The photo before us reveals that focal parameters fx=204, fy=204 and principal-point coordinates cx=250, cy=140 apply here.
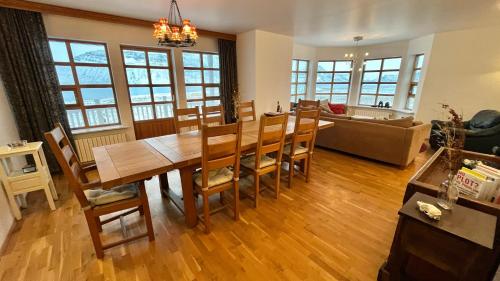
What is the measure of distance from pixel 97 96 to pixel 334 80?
711cm

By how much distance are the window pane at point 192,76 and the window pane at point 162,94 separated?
1.55 feet

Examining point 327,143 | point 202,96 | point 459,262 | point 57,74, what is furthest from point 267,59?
point 459,262

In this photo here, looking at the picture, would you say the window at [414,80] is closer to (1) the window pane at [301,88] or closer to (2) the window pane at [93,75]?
(1) the window pane at [301,88]

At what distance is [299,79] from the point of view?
7547 millimetres

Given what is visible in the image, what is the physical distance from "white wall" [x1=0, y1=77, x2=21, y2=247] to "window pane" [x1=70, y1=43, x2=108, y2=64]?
43.2 inches

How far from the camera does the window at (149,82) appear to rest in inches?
159

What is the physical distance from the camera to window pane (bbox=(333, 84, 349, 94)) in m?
7.33

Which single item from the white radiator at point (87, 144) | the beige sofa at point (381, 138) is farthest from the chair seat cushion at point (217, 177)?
the beige sofa at point (381, 138)

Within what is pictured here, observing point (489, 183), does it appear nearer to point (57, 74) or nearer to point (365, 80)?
point (57, 74)

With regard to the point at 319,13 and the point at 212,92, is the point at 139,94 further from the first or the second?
the point at 319,13

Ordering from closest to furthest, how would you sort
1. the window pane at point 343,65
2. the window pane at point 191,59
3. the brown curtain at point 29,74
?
1. the brown curtain at point 29,74
2. the window pane at point 191,59
3. the window pane at point 343,65

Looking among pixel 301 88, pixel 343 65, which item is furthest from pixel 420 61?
pixel 301 88

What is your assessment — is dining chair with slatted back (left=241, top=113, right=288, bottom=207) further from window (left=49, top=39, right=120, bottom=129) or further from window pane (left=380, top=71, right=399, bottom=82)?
window pane (left=380, top=71, right=399, bottom=82)

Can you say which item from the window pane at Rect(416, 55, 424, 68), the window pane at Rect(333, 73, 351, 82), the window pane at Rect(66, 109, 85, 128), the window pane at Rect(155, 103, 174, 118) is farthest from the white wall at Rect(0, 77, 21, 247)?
the window pane at Rect(416, 55, 424, 68)
